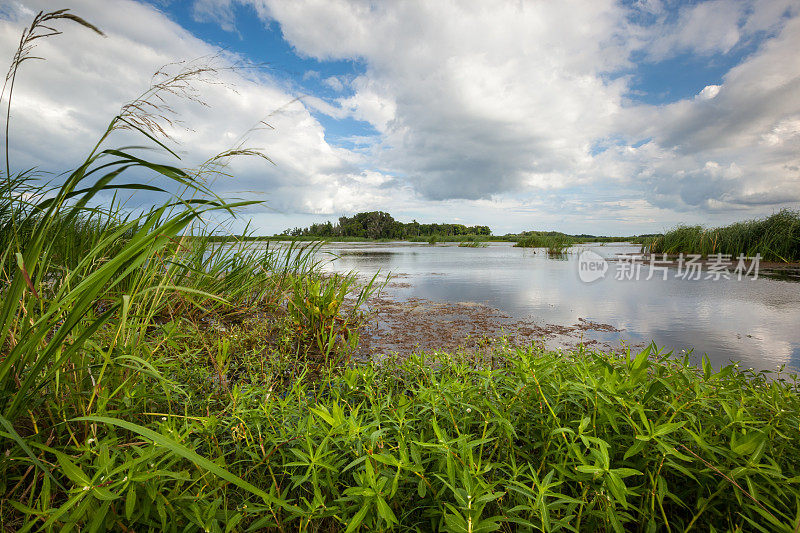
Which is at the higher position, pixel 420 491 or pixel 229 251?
pixel 229 251

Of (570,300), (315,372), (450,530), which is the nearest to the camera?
(450,530)

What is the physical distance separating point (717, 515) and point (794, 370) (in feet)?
9.46

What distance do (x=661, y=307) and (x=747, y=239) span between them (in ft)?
42.6

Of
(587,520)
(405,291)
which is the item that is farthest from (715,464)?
(405,291)

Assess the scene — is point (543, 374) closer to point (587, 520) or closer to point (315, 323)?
point (587, 520)

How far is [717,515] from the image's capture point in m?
1.11

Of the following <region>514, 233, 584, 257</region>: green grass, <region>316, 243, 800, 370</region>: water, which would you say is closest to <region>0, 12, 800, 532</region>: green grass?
<region>316, 243, 800, 370</region>: water

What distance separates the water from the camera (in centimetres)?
340
